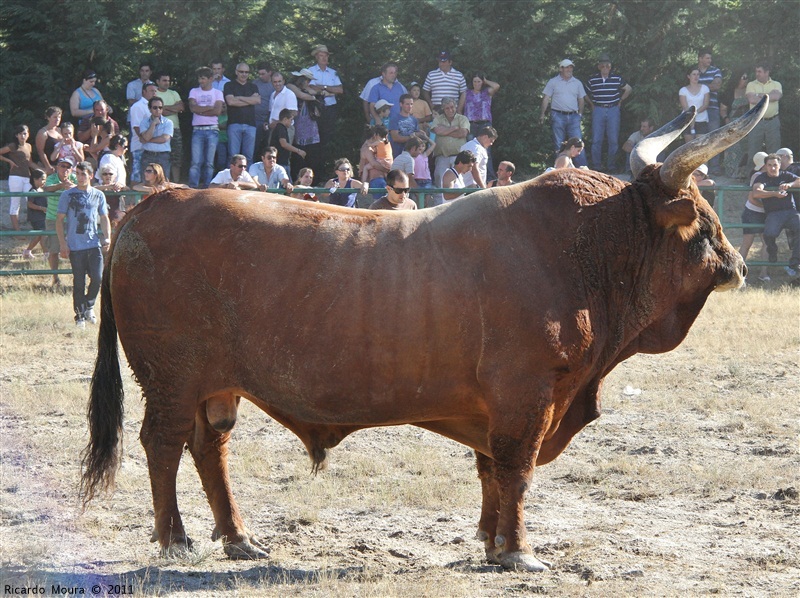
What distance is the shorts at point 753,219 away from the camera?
602 inches

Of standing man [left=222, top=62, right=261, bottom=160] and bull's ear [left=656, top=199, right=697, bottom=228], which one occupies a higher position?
standing man [left=222, top=62, right=261, bottom=160]

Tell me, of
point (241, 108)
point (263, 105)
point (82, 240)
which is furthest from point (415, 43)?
point (82, 240)

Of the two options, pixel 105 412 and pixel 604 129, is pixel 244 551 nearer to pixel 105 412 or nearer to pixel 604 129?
pixel 105 412

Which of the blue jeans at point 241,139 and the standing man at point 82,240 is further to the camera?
the blue jeans at point 241,139

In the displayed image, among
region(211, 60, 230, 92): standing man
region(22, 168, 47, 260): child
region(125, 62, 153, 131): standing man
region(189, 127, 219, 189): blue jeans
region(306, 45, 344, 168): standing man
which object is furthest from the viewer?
region(306, 45, 344, 168): standing man

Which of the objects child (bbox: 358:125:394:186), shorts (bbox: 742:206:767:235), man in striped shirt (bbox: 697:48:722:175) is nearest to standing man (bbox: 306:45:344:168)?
child (bbox: 358:125:394:186)

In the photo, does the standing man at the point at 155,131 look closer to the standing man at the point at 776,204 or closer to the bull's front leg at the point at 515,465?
the standing man at the point at 776,204

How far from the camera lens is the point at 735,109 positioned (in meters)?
17.3

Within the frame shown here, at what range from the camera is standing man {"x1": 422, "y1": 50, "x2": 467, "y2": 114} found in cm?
1680

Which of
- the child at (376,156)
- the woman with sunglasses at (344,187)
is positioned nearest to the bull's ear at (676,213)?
the woman with sunglasses at (344,187)

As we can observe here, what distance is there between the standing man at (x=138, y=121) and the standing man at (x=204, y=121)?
55 centimetres

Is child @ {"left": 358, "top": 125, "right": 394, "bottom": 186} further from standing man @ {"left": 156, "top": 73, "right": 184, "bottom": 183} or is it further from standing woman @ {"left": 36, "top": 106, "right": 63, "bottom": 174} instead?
standing woman @ {"left": 36, "top": 106, "right": 63, "bottom": 174}

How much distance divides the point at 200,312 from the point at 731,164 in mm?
14453

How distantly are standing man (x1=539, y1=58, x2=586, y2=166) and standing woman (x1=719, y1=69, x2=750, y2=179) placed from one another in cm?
244
